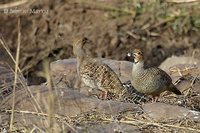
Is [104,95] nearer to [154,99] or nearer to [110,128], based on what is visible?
[154,99]

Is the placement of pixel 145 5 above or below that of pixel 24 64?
above

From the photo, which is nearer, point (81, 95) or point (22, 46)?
point (81, 95)

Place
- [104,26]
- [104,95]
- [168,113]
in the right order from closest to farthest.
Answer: [168,113], [104,95], [104,26]

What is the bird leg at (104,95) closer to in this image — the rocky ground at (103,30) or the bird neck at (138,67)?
the bird neck at (138,67)

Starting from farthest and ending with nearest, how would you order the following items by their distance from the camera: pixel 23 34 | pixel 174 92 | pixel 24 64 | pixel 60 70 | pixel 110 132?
pixel 23 34 < pixel 24 64 < pixel 60 70 < pixel 174 92 < pixel 110 132

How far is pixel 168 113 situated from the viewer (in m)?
6.46

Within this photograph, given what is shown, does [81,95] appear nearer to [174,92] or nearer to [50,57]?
[174,92]

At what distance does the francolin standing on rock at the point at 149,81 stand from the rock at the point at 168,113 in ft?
3.52

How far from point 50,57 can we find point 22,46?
0.56 m

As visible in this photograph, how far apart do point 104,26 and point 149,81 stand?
17.5 feet

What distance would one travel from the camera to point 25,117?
6289 millimetres

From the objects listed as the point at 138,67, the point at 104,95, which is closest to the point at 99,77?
the point at 104,95

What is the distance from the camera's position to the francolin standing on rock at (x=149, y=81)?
7715 mm

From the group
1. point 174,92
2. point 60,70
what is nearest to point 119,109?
point 174,92
